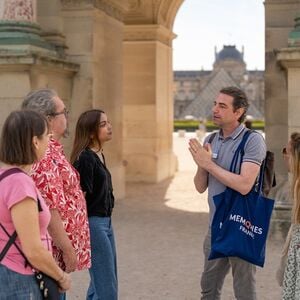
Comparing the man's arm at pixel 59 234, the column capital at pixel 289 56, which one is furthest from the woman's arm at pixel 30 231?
the column capital at pixel 289 56

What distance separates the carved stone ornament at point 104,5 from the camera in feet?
44.3

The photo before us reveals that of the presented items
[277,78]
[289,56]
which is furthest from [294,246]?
[277,78]

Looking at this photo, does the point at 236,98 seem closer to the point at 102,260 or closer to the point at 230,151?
the point at 230,151

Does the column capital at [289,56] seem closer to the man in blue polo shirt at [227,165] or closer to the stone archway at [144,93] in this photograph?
the man in blue polo shirt at [227,165]

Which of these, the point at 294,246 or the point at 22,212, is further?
the point at 294,246

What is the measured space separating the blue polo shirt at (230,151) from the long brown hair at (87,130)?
906 mm

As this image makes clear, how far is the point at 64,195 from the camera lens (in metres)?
4.46

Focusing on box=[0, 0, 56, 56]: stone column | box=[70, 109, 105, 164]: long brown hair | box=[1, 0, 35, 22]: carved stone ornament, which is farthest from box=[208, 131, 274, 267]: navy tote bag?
box=[1, 0, 35, 22]: carved stone ornament

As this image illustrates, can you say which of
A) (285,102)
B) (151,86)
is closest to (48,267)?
(285,102)

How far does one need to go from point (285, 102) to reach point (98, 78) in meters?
3.64

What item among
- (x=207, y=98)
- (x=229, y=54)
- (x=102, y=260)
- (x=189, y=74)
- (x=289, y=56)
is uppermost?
(x=229, y=54)

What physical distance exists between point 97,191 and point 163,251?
15.2ft

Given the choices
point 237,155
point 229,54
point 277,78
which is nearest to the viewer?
point 237,155

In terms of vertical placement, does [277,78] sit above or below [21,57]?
below
